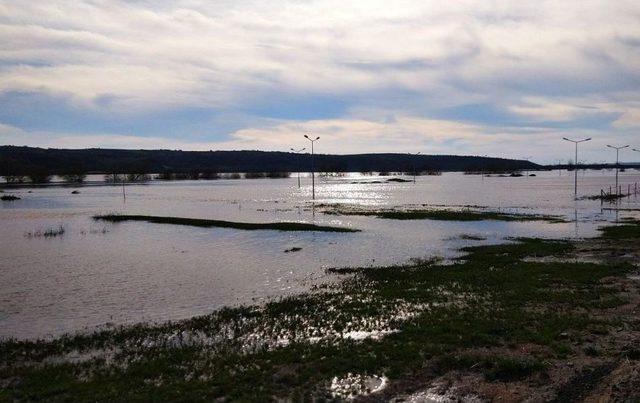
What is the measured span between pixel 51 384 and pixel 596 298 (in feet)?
59.9

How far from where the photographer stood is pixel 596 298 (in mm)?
18953

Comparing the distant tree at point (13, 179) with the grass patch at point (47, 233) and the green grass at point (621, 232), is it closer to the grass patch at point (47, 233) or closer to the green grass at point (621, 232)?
the grass patch at point (47, 233)

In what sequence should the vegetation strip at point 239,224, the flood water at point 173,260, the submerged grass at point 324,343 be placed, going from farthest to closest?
the vegetation strip at point 239,224 → the flood water at point 173,260 → the submerged grass at point 324,343

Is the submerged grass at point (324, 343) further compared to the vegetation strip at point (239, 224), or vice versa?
the vegetation strip at point (239, 224)

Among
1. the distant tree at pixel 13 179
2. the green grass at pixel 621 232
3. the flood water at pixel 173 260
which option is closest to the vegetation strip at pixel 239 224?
the flood water at pixel 173 260

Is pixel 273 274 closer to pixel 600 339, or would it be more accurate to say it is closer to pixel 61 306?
pixel 61 306

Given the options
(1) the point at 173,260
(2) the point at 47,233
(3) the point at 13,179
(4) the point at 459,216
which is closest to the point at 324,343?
(1) the point at 173,260

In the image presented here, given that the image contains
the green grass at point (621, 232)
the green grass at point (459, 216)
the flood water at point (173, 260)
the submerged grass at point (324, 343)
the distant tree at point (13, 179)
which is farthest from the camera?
the distant tree at point (13, 179)

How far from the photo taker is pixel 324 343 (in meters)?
14.8

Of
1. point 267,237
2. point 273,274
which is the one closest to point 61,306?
point 273,274

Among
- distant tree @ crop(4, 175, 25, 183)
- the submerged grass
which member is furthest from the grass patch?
distant tree @ crop(4, 175, 25, 183)

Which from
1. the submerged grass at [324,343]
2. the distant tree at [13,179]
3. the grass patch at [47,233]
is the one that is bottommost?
the grass patch at [47,233]

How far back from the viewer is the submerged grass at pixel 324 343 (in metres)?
11.8

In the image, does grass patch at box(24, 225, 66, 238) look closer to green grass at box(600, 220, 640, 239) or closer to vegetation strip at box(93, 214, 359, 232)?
vegetation strip at box(93, 214, 359, 232)
